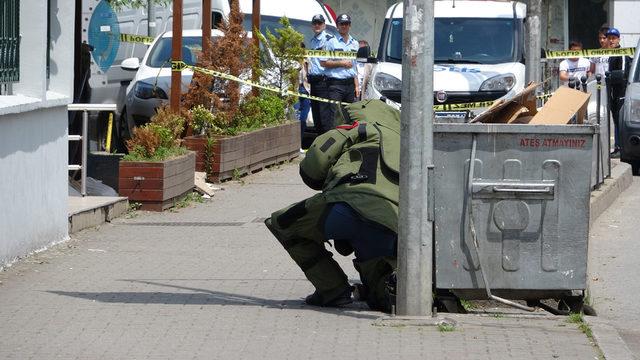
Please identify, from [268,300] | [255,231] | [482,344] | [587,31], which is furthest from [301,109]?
[587,31]

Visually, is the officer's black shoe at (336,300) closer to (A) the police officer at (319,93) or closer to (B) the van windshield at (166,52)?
(A) the police officer at (319,93)

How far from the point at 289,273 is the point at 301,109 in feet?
34.4

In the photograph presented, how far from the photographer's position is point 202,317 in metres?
8.38

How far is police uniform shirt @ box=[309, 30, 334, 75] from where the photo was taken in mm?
19922

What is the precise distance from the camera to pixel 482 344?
7633 millimetres

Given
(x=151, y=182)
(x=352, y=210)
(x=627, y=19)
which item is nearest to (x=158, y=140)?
(x=151, y=182)

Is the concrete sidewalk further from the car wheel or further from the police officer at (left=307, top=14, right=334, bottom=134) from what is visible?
the car wheel

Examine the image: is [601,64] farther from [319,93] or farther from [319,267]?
[319,267]

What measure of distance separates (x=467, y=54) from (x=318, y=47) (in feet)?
7.06

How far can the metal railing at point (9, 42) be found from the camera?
10.4 metres

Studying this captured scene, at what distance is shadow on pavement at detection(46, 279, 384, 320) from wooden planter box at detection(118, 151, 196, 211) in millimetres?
4049

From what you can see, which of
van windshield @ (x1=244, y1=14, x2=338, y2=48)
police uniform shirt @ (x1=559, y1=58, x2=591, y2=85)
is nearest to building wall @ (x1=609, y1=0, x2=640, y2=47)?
van windshield @ (x1=244, y1=14, x2=338, y2=48)

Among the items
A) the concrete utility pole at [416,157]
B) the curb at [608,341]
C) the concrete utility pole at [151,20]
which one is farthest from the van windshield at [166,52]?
the curb at [608,341]

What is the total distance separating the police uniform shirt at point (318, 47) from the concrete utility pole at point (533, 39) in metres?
4.21
